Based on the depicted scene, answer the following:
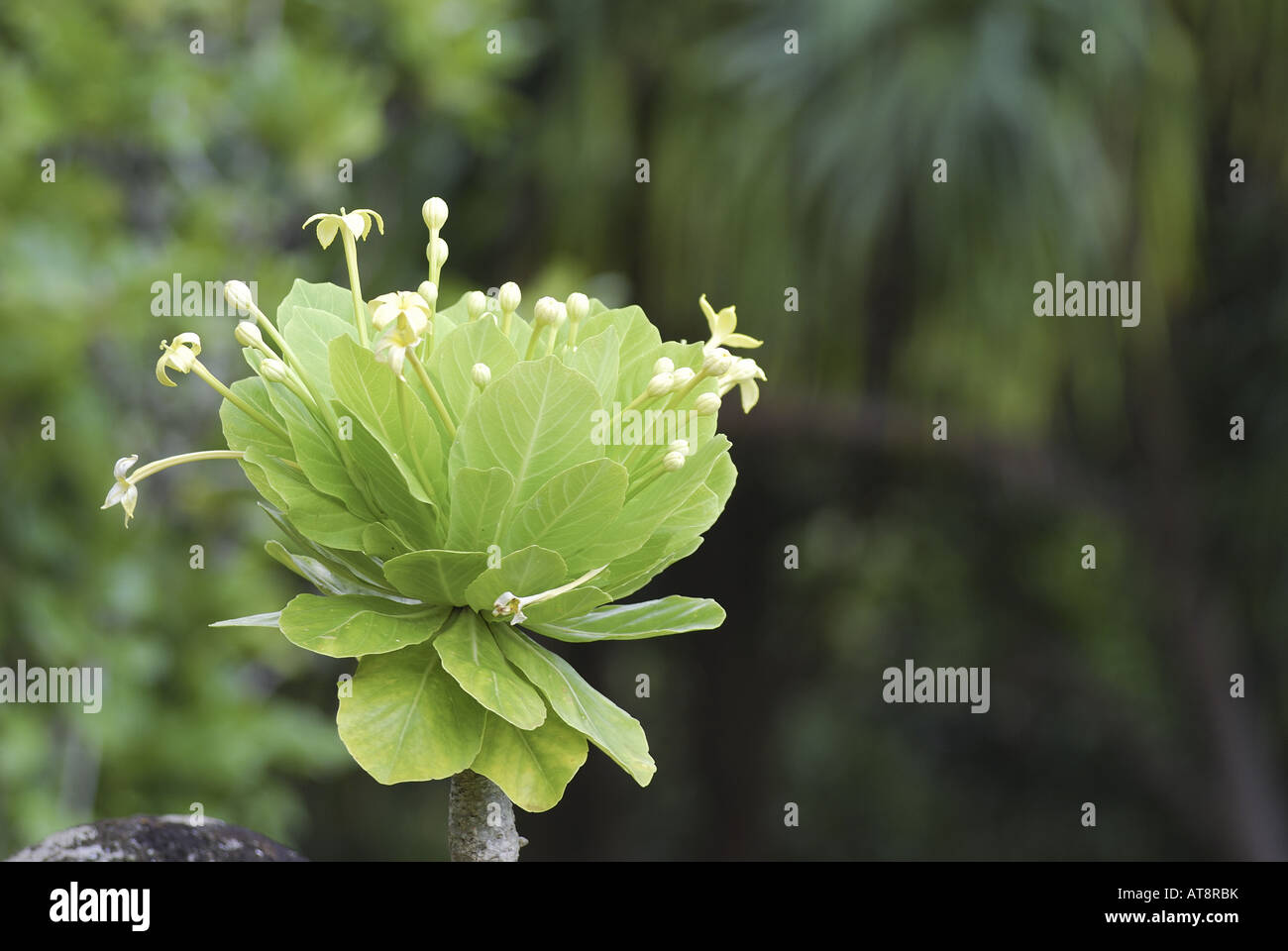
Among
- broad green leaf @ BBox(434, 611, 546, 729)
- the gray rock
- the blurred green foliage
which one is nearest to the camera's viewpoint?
broad green leaf @ BBox(434, 611, 546, 729)

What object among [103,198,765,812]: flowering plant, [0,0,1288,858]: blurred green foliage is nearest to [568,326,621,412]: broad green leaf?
[103,198,765,812]: flowering plant

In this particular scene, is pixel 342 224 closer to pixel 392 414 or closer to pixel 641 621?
pixel 392 414

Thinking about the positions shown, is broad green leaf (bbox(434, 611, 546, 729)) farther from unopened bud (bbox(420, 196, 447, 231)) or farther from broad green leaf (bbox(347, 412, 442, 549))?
unopened bud (bbox(420, 196, 447, 231))

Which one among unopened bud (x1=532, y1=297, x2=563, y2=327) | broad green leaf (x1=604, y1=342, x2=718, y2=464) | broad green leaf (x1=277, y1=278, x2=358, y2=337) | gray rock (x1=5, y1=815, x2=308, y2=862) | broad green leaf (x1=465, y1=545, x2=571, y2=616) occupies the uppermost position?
broad green leaf (x1=277, y1=278, x2=358, y2=337)

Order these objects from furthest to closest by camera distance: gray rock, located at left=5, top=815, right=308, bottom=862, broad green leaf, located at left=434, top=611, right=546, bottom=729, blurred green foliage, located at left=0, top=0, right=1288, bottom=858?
1. blurred green foliage, located at left=0, top=0, right=1288, bottom=858
2. gray rock, located at left=5, top=815, right=308, bottom=862
3. broad green leaf, located at left=434, top=611, right=546, bottom=729

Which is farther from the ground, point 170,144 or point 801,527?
point 170,144

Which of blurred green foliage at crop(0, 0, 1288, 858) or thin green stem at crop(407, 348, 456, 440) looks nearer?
thin green stem at crop(407, 348, 456, 440)
